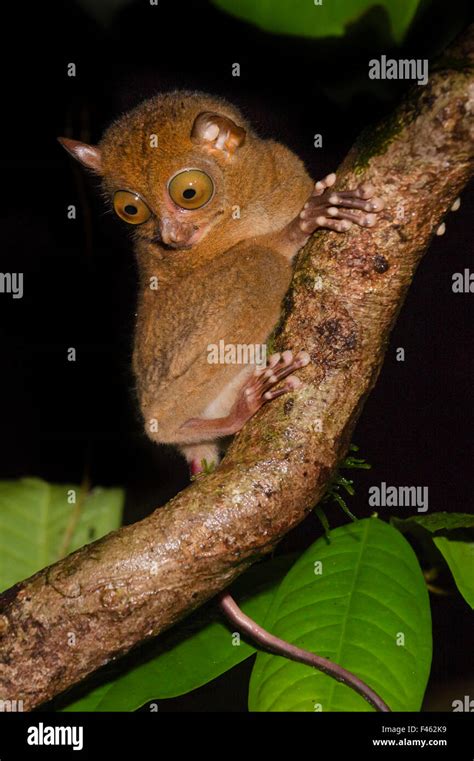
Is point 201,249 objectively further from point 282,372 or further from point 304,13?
point 304,13

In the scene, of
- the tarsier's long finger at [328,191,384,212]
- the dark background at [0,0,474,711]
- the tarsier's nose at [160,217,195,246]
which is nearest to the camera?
the tarsier's long finger at [328,191,384,212]

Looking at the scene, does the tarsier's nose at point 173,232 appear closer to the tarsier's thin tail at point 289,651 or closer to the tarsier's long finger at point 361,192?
the tarsier's long finger at point 361,192

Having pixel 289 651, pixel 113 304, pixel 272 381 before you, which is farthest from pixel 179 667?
pixel 113 304

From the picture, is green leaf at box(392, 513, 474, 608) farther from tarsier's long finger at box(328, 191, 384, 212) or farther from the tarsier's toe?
tarsier's long finger at box(328, 191, 384, 212)

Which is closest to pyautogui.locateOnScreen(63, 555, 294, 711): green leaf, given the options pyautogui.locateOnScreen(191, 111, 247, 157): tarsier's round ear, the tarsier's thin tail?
the tarsier's thin tail

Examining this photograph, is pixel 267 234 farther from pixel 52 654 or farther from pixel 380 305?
pixel 52 654

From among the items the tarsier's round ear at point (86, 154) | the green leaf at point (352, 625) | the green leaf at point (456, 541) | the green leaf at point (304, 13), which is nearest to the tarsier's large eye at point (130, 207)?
the tarsier's round ear at point (86, 154)

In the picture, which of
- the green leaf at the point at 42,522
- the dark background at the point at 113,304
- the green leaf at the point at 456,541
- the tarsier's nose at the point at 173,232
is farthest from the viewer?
the dark background at the point at 113,304

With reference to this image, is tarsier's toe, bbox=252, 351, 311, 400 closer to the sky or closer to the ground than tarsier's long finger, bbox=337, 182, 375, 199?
closer to the ground
